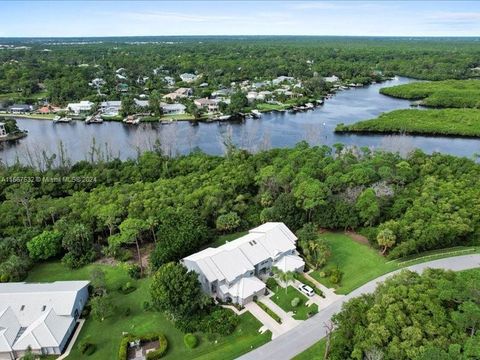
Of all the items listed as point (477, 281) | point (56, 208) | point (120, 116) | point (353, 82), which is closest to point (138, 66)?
point (120, 116)

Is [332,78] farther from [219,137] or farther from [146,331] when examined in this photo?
[146,331]

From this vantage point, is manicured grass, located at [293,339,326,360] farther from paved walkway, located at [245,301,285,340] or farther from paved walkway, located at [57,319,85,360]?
paved walkway, located at [57,319,85,360]

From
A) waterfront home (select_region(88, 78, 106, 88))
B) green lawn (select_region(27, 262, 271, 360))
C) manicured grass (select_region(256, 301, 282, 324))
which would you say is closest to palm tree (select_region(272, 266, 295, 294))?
manicured grass (select_region(256, 301, 282, 324))

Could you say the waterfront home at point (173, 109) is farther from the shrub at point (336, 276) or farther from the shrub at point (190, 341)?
the shrub at point (190, 341)

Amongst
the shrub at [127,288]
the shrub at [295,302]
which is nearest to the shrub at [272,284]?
the shrub at [295,302]

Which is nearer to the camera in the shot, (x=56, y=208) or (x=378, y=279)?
(x=378, y=279)

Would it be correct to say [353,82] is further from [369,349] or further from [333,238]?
[369,349]

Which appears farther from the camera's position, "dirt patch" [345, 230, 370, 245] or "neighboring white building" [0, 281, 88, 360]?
"dirt patch" [345, 230, 370, 245]
